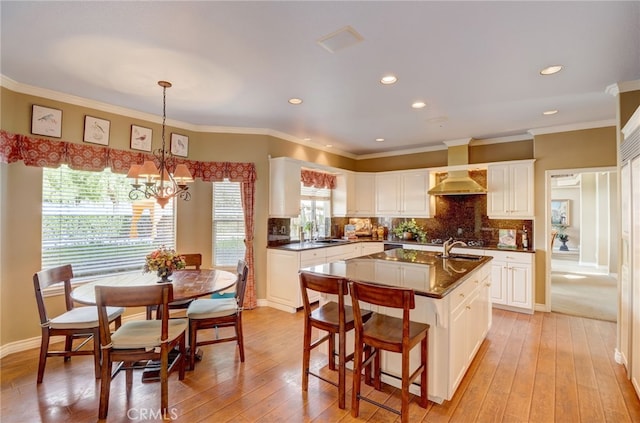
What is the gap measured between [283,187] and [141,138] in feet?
6.57

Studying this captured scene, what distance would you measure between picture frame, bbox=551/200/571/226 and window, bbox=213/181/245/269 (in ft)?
30.1

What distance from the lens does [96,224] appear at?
3.62 metres

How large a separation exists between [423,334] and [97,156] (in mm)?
3924

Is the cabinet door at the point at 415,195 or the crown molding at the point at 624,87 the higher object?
the crown molding at the point at 624,87

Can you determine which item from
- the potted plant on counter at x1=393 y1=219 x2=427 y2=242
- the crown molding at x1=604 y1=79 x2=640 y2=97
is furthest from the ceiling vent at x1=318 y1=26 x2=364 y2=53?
the potted plant on counter at x1=393 y1=219 x2=427 y2=242

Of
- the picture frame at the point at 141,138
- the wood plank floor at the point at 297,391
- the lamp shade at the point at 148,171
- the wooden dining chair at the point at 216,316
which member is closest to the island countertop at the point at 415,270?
the wooden dining chair at the point at 216,316

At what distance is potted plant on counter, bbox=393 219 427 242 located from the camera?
5772mm

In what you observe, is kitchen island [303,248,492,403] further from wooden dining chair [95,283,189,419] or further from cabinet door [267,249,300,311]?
cabinet door [267,249,300,311]

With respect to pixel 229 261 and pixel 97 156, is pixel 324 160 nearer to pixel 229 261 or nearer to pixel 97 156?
pixel 229 261

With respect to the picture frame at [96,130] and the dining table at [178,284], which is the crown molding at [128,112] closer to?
the picture frame at [96,130]

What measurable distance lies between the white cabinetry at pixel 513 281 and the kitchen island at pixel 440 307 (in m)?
→ 1.65

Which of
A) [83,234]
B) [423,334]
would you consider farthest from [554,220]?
[83,234]

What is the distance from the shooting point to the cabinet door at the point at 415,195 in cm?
558

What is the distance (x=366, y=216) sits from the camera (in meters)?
6.25
